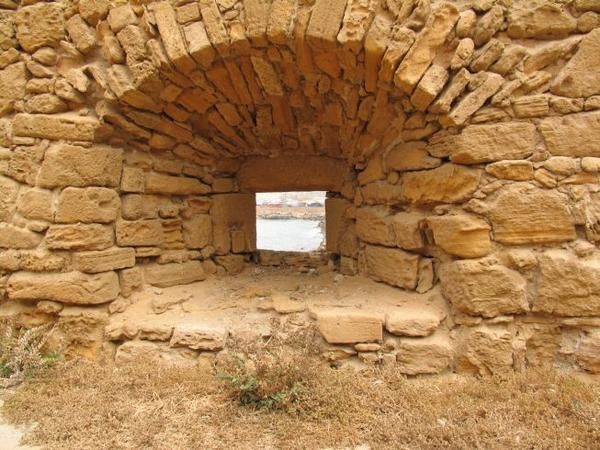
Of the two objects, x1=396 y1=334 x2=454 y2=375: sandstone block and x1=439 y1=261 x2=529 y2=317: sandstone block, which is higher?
x1=439 y1=261 x2=529 y2=317: sandstone block

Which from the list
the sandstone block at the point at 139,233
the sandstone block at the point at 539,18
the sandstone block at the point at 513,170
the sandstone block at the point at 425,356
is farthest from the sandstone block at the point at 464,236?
the sandstone block at the point at 139,233

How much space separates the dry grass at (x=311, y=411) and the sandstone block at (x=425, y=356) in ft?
0.24

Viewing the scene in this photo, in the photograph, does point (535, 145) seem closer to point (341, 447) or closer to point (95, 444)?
point (341, 447)

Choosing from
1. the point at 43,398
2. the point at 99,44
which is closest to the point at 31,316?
the point at 43,398

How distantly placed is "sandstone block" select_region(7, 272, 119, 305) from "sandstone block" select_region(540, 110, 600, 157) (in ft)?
9.84

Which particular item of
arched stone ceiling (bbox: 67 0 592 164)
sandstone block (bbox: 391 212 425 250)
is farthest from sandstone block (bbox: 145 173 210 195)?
sandstone block (bbox: 391 212 425 250)

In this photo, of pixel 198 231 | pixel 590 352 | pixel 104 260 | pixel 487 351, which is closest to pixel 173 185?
pixel 198 231

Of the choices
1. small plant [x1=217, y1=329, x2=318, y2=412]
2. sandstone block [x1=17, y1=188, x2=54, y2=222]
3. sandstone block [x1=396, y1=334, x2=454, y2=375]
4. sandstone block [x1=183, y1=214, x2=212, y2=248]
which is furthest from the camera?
sandstone block [x1=183, y1=214, x2=212, y2=248]

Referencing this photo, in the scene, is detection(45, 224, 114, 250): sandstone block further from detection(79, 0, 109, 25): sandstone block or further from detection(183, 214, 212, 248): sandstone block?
detection(79, 0, 109, 25): sandstone block

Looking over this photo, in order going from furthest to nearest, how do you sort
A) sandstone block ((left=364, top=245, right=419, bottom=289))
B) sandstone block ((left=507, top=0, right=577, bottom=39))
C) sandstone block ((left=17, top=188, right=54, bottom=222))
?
sandstone block ((left=364, top=245, right=419, bottom=289))
sandstone block ((left=17, top=188, right=54, bottom=222))
sandstone block ((left=507, top=0, right=577, bottom=39))

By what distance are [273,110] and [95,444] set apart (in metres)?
2.32

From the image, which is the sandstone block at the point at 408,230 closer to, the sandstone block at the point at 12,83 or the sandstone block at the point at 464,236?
the sandstone block at the point at 464,236

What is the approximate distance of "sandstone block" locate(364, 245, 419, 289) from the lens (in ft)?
8.84

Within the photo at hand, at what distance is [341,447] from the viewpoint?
1.79 meters
